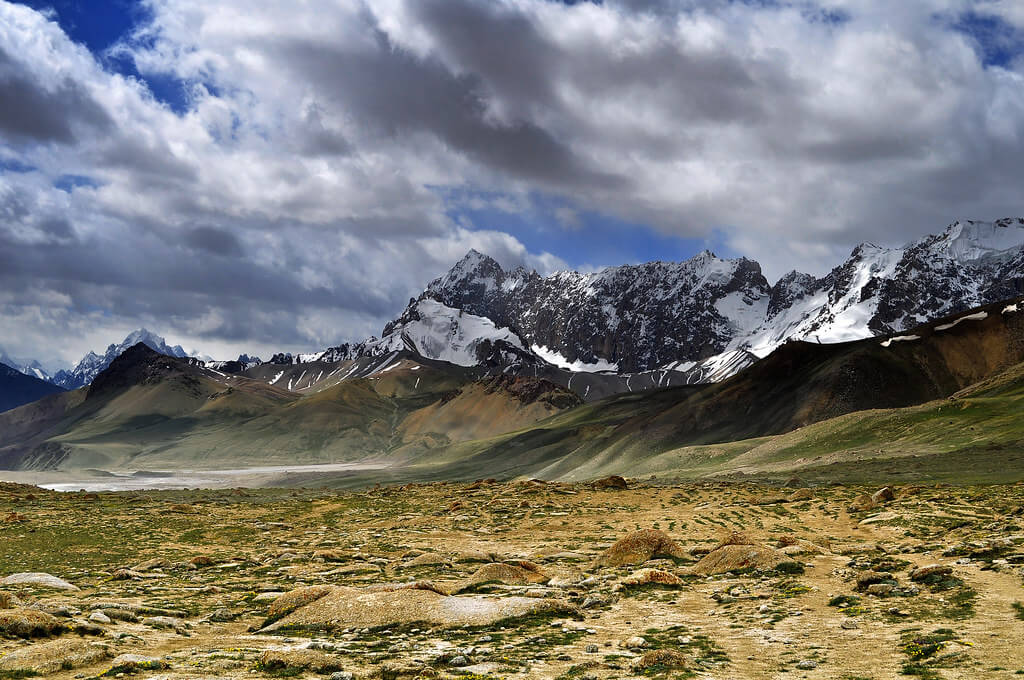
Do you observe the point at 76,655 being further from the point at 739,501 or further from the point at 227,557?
the point at 739,501

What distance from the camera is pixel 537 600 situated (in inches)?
1008

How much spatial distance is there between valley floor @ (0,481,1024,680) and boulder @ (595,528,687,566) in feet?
0.68

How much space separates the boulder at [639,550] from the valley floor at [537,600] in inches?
8.2

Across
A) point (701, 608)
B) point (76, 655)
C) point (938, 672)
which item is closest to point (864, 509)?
point (701, 608)

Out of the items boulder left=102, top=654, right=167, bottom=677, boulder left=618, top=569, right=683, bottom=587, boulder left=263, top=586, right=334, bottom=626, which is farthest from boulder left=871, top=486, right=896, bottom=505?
boulder left=102, top=654, right=167, bottom=677

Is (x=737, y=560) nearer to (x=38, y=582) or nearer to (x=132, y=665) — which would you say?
(x=132, y=665)

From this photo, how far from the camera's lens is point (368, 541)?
49.2 meters

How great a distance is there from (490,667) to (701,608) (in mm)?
10462

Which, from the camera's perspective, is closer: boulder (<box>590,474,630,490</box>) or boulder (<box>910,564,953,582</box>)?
boulder (<box>910,564,953,582</box>)

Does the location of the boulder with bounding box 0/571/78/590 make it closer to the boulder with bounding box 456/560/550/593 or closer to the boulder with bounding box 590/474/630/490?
the boulder with bounding box 456/560/550/593

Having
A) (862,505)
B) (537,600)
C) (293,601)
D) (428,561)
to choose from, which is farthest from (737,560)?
(862,505)

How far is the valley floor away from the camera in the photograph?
18406mm

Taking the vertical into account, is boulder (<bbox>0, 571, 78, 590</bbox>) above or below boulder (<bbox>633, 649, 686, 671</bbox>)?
above

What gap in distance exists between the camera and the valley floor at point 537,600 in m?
18.4
